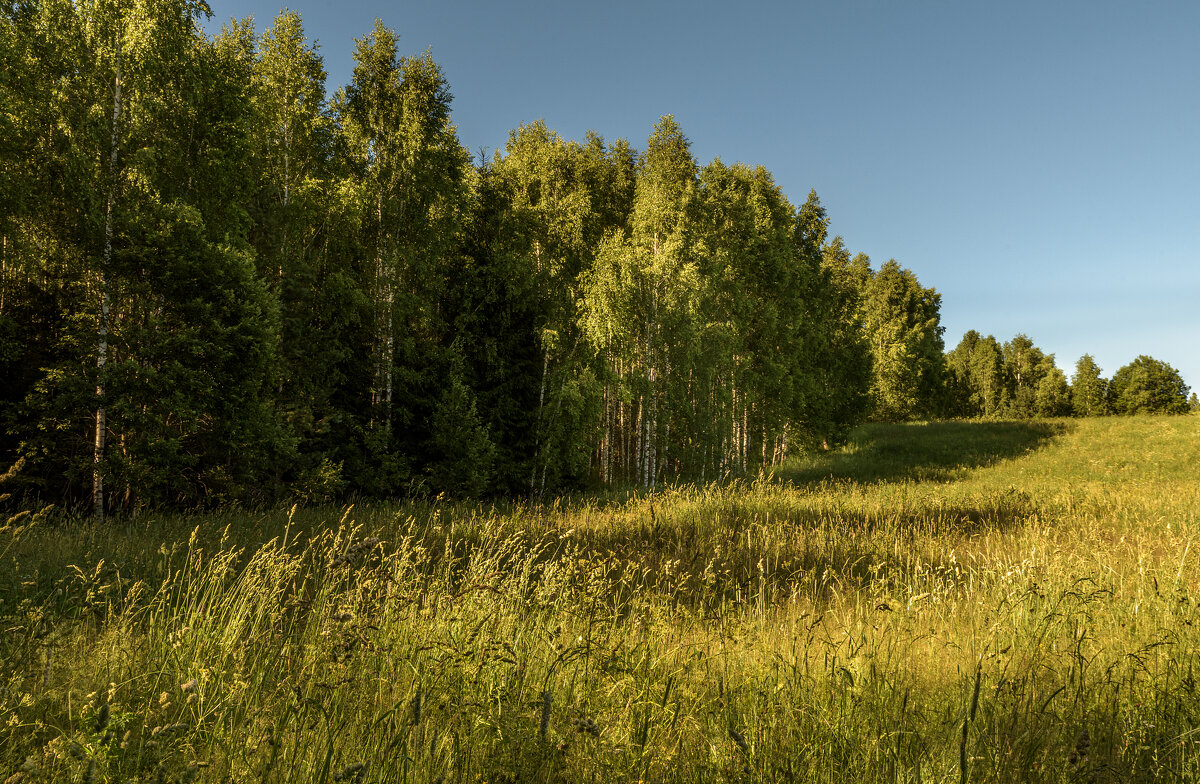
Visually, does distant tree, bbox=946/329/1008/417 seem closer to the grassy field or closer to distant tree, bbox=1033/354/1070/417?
distant tree, bbox=1033/354/1070/417

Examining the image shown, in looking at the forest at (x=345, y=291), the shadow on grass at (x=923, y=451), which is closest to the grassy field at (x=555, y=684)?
the forest at (x=345, y=291)

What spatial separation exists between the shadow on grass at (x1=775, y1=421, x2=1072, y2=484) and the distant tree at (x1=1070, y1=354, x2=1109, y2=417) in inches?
1522

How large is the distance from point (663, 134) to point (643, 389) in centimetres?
1084

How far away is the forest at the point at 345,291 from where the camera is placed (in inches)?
459

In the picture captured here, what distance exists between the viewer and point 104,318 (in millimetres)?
11609

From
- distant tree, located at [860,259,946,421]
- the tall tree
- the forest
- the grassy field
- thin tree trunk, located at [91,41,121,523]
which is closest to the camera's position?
the grassy field

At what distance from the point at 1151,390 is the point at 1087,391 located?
21.9 ft

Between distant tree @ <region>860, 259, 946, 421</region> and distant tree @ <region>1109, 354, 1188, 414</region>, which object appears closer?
distant tree @ <region>860, 259, 946, 421</region>

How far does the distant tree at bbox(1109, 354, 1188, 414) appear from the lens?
57.4 meters

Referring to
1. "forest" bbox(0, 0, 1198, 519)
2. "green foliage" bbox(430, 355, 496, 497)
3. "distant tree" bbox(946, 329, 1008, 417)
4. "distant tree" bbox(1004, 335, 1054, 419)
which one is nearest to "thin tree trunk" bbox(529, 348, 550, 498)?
"forest" bbox(0, 0, 1198, 519)

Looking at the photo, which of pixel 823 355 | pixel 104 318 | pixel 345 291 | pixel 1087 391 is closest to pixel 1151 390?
pixel 1087 391

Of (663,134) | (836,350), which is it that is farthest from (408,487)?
(836,350)

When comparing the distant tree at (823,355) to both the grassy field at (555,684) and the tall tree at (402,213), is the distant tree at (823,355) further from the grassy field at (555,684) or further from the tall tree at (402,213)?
the grassy field at (555,684)

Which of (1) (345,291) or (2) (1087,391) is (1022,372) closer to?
(2) (1087,391)
